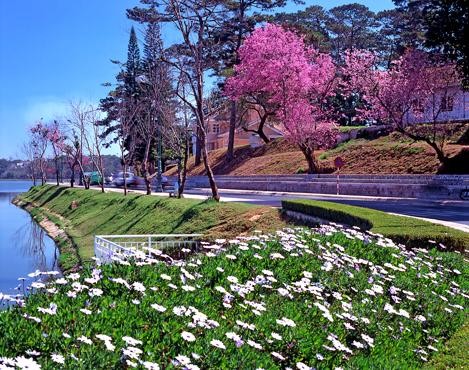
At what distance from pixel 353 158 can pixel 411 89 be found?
799 centimetres

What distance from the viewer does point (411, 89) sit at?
104ft

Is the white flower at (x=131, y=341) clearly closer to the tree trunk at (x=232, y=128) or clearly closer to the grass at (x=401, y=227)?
the grass at (x=401, y=227)

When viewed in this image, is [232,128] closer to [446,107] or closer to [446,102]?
[446,107]

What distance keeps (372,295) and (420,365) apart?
1.39m

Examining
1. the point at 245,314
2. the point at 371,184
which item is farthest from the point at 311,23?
the point at 245,314

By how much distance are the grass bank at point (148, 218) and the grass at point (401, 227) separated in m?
3.25

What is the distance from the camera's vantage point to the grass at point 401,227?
33.8 ft

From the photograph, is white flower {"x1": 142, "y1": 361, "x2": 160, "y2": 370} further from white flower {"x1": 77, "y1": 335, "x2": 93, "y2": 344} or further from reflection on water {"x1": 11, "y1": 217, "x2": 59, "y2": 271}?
reflection on water {"x1": 11, "y1": 217, "x2": 59, "y2": 271}

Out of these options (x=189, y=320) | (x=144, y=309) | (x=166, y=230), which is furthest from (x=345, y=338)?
(x=166, y=230)

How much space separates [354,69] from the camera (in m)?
33.9

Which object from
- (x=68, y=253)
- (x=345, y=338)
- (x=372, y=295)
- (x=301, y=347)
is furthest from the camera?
(x=68, y=253)

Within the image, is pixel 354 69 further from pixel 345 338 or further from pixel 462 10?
pixel 345 338

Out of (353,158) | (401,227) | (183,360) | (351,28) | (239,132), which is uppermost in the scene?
(351,28)

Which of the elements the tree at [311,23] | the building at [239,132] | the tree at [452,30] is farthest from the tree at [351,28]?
the tree at [452,30]
